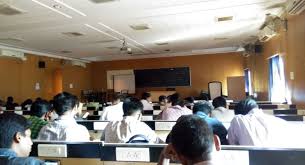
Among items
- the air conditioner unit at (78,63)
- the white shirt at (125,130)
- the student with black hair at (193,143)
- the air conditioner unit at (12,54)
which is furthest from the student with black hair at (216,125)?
the air conditioner unit at (78,63)

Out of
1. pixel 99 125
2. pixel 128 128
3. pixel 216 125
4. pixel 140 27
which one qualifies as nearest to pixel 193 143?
pixel 128 128

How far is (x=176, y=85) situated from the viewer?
12.6 meters

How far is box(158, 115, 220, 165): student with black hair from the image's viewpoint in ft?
3.33

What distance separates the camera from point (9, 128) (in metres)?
1.51

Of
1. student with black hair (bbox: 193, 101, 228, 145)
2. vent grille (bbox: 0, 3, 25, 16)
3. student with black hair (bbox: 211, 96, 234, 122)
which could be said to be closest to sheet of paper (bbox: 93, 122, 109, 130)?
student with black hair (bbox: 193, 101, 228, 145)

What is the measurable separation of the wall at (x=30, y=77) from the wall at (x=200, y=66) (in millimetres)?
2461

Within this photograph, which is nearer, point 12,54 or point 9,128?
point 9,128

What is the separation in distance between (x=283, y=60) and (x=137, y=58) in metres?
7.76

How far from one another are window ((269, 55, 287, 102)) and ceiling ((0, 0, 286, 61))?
0.95 metres

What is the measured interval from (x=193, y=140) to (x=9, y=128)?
0.97 metres

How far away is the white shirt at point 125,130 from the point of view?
2794 mm

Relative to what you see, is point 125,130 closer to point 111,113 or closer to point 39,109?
point 39,109

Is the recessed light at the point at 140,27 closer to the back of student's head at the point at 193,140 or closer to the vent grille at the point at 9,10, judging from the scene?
the vent grille at the point at 9,10

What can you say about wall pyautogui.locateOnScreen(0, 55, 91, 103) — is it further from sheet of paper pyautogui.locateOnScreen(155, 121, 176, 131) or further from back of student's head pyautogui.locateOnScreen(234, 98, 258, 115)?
back of student's head pyautogui.locateOnScreen(234, 98, 258, 115)
